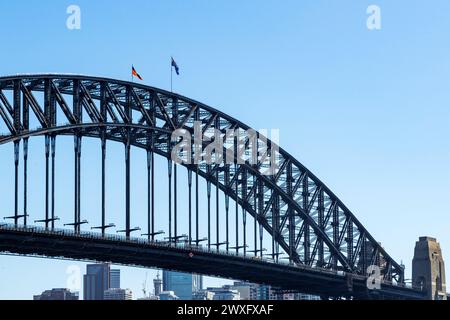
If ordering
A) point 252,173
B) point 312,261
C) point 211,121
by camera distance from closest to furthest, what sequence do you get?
point 211,121
point 252,173
point 312,261

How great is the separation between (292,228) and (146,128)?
45.1 m

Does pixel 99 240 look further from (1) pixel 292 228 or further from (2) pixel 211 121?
(1) pixel 292 228

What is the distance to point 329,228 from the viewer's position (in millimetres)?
186875

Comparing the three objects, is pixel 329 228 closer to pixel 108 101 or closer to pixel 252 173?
pixel 252 173

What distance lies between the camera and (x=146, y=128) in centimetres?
13725

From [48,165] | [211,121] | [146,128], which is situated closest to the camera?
[48,165]

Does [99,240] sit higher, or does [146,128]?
[146,128]

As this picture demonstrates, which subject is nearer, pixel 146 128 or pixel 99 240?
pixel 99 240

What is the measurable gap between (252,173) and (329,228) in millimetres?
27039

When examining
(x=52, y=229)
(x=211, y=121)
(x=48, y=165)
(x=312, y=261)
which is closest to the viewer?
(x=52, y=229)
